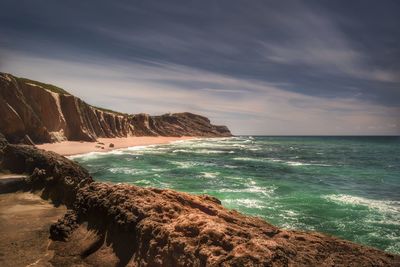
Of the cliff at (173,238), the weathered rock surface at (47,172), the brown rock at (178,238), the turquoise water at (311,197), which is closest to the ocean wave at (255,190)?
the turquoise water at (311,197)

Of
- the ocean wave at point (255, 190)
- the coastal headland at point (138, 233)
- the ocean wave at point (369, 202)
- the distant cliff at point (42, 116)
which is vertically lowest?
the ocean wave at point (255, 190)

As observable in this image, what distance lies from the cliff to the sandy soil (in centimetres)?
36

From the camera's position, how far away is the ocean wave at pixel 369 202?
50.6 feet

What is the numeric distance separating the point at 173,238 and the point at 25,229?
15.8 ft

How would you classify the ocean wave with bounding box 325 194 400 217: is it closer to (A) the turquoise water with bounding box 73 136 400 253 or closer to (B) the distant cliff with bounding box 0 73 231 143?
(A) the turquoise water with bounding box 73 136 400 253

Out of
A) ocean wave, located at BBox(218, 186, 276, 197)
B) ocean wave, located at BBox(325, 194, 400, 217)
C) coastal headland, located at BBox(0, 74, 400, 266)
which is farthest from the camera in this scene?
ocean wave, located at BBox(218, 186, 276, 197)

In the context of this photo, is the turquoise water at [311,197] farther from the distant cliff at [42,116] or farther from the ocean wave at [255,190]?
the distant cliff at [42,116]

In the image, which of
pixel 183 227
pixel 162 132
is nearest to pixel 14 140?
pixel 183 227

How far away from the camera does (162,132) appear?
127 meters

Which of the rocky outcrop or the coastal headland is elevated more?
the rocky outcrop

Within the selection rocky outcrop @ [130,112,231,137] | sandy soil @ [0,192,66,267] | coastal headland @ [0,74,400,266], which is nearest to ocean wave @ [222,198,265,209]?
coastal headland @ [0,74,400,266]

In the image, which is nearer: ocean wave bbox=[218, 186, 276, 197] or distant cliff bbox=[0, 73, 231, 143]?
ocean wave bbox=[218, 186, 276, 197]

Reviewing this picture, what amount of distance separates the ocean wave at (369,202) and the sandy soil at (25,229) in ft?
50.1

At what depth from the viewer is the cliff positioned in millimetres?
4883
